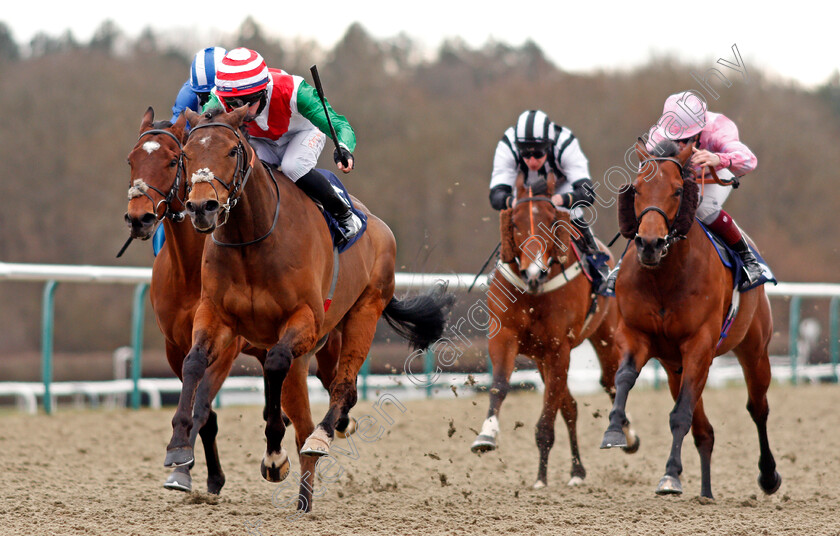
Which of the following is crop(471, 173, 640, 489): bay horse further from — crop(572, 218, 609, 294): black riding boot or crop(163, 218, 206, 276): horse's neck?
crop(163, 218, 206, 276): horse's neck

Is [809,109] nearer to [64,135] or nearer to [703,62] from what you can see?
[703,62]

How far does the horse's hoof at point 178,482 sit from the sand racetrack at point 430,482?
0.71 feet

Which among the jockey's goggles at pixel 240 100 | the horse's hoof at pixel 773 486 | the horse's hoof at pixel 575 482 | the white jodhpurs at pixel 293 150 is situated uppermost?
the jockey's goggles at pixel 240 100

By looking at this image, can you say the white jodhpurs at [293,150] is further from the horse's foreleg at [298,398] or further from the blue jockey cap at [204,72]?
the horse's foreleg at [298,398]

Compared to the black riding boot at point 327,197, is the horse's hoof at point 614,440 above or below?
below

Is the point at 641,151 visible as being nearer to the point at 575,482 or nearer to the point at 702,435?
the point at 702,435

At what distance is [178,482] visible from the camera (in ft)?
14.2

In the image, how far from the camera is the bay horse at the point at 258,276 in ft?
14.5

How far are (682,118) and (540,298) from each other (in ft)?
4.75

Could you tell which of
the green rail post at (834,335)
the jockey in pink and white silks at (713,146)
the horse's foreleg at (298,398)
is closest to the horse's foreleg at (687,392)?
the jockey in pink and white silks at (713,146)

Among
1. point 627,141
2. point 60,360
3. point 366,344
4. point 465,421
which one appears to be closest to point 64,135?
point 60,360

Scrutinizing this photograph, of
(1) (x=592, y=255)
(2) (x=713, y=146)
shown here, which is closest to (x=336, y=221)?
(2) (x=713, y=146)

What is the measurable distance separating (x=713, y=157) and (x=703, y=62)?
19463 millimetres

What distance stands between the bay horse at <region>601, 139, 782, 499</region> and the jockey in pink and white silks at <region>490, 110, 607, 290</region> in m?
0.97
